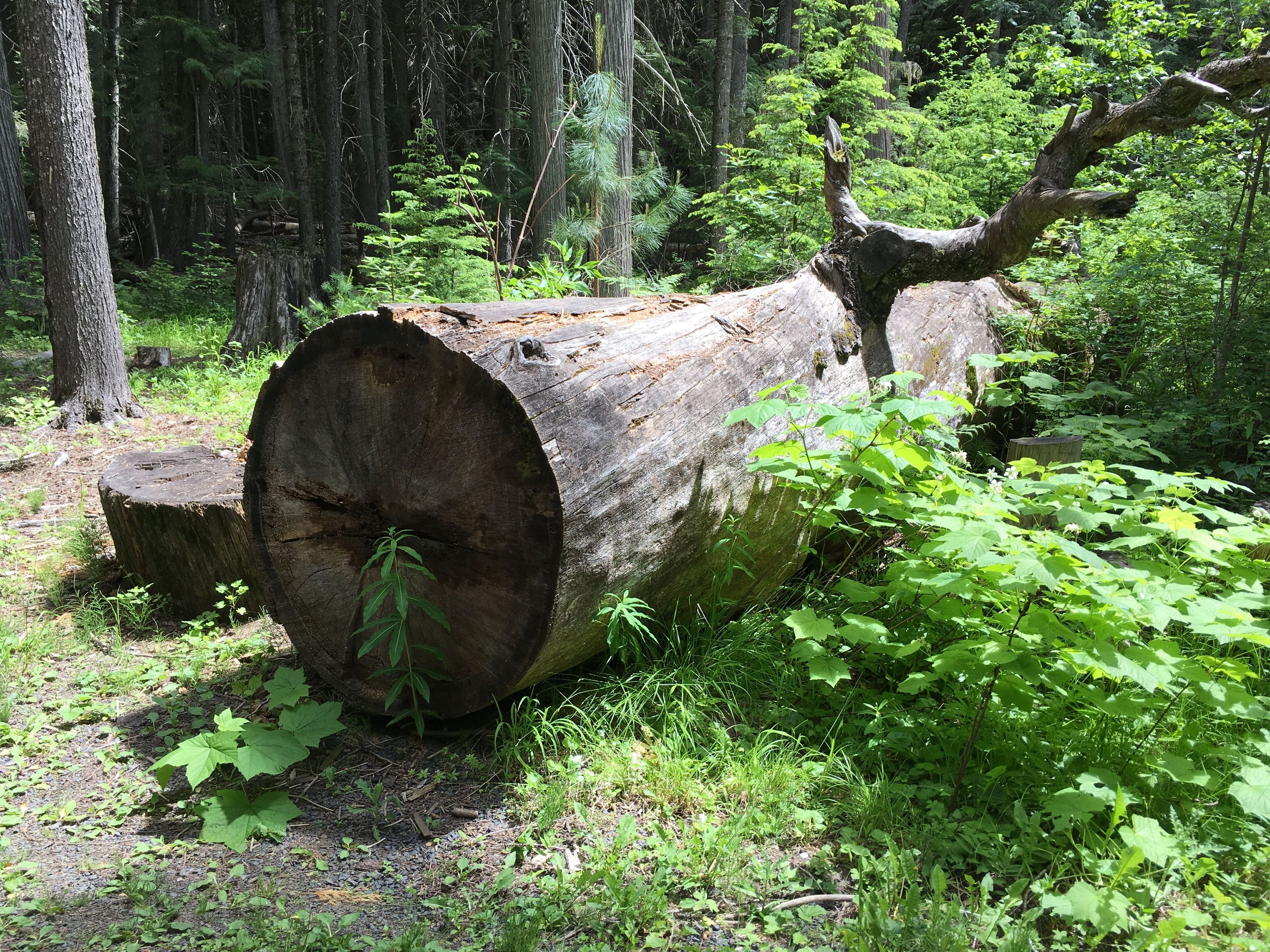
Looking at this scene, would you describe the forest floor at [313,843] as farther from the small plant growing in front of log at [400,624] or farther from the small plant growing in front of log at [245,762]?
the small plant growing in front of log at [400,624]

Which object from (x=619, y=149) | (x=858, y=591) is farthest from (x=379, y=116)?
(x=858, y=591)

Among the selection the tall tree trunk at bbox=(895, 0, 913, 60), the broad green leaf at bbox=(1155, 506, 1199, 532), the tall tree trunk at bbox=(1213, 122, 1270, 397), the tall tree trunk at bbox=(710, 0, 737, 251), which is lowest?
the broad green leaf at bbox=(1155, 506, 1199, 532)

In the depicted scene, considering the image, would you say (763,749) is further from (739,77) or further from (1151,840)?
(739,77)

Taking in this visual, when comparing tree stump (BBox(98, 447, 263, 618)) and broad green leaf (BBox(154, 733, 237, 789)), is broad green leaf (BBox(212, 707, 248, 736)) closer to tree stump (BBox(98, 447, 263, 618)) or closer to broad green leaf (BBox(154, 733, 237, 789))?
broad green leaf (BBox(154, 733, 237, 789))

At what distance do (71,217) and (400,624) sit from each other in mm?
5981

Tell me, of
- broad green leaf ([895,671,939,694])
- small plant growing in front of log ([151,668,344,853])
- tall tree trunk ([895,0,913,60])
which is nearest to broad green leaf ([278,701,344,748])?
small plant growing in front of log ([151,668,344,853])

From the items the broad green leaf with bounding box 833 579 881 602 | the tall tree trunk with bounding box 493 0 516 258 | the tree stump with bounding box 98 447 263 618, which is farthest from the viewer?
the tall tree trunk with bounding box 493 0 516 258

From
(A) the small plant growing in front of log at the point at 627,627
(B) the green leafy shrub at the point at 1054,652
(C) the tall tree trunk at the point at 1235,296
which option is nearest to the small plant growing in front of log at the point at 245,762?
(A) the small plant growing in front of log at the point at 627,627

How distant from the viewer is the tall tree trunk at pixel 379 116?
54.8 feet

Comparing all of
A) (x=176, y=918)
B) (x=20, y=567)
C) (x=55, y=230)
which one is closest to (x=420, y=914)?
(x=176, y=918)

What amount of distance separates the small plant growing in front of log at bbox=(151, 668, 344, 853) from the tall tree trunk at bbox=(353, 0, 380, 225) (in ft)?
47.7

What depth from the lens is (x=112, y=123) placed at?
631 inches

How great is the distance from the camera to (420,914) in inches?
85.1

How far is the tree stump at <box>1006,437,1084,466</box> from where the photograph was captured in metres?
3.89
